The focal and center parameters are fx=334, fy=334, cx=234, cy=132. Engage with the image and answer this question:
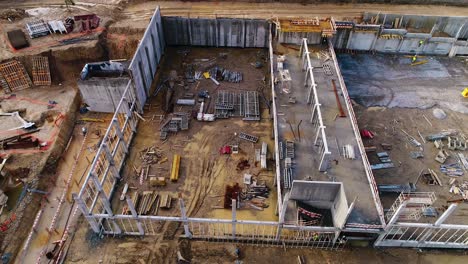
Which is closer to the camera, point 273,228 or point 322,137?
point 273,228

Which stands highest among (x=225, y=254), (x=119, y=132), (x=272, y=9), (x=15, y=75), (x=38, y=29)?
(x=272, y=9)

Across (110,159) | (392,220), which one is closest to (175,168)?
(110,159)

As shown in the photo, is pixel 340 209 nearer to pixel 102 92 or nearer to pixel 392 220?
pixel 392 220

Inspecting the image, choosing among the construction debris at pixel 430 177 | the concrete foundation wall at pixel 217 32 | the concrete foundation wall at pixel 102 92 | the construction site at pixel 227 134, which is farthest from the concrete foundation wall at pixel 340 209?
the concrete foundation wall at pixel 217 32

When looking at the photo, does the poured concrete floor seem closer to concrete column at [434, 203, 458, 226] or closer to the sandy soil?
concrete column at [434, 203, 458, 226]

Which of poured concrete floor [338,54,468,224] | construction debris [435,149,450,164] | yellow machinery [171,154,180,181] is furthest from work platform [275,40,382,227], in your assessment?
yellow machinery [171,154,180,181]

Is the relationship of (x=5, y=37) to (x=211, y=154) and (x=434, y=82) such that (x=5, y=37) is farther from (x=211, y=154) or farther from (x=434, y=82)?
(x=434, y=82)

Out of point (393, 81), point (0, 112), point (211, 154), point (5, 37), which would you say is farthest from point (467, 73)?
point (5, 37)
